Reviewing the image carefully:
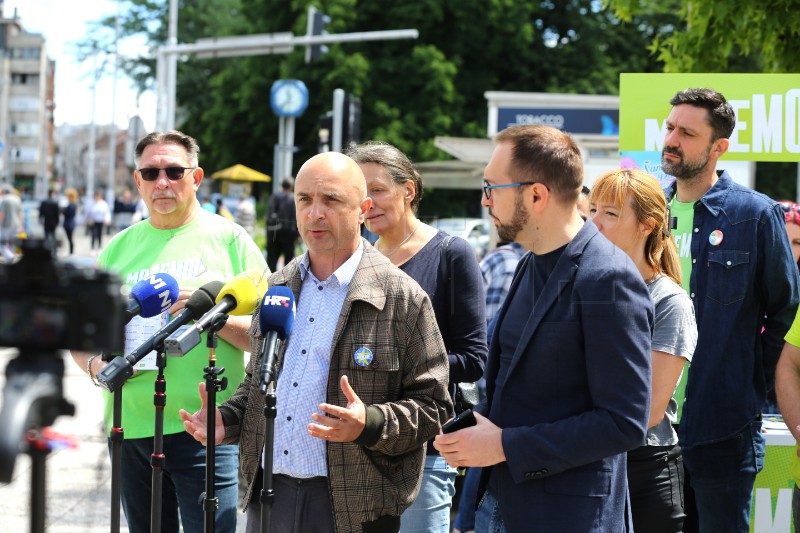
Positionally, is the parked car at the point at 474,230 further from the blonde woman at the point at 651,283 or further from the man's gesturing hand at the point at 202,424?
the man's gesturing hand at the point at 202,424

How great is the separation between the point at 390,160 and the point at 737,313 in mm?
1568

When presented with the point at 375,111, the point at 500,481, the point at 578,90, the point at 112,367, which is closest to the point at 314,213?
the point at 112,367

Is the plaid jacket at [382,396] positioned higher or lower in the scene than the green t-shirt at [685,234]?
lower

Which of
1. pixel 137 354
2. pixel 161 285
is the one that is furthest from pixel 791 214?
pixel 137 354

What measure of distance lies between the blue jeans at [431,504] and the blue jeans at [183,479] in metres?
0.74

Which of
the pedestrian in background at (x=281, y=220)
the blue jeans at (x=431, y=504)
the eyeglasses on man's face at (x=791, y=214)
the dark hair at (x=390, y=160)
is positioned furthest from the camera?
the pedestrian in background at (x=281, y=220)

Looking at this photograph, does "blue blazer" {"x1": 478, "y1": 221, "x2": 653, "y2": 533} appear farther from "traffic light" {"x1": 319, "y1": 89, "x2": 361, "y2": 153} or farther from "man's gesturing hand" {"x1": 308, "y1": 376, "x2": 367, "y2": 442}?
"traffic light" {"x1": 319, "y1": 89, "x2": 361, "y2": 153}

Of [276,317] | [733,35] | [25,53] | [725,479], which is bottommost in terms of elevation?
[725,479]

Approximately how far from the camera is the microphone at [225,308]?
268 cm

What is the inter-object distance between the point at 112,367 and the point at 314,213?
80 centimetres

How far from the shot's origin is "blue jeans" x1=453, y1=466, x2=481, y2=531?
576 centimetres

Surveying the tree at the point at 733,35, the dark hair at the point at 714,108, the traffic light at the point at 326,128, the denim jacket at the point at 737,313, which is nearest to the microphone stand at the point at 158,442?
the denim jacket at the point at 737,313

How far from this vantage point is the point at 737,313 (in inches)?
160

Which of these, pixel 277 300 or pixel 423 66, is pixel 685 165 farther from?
pixel 423 66
